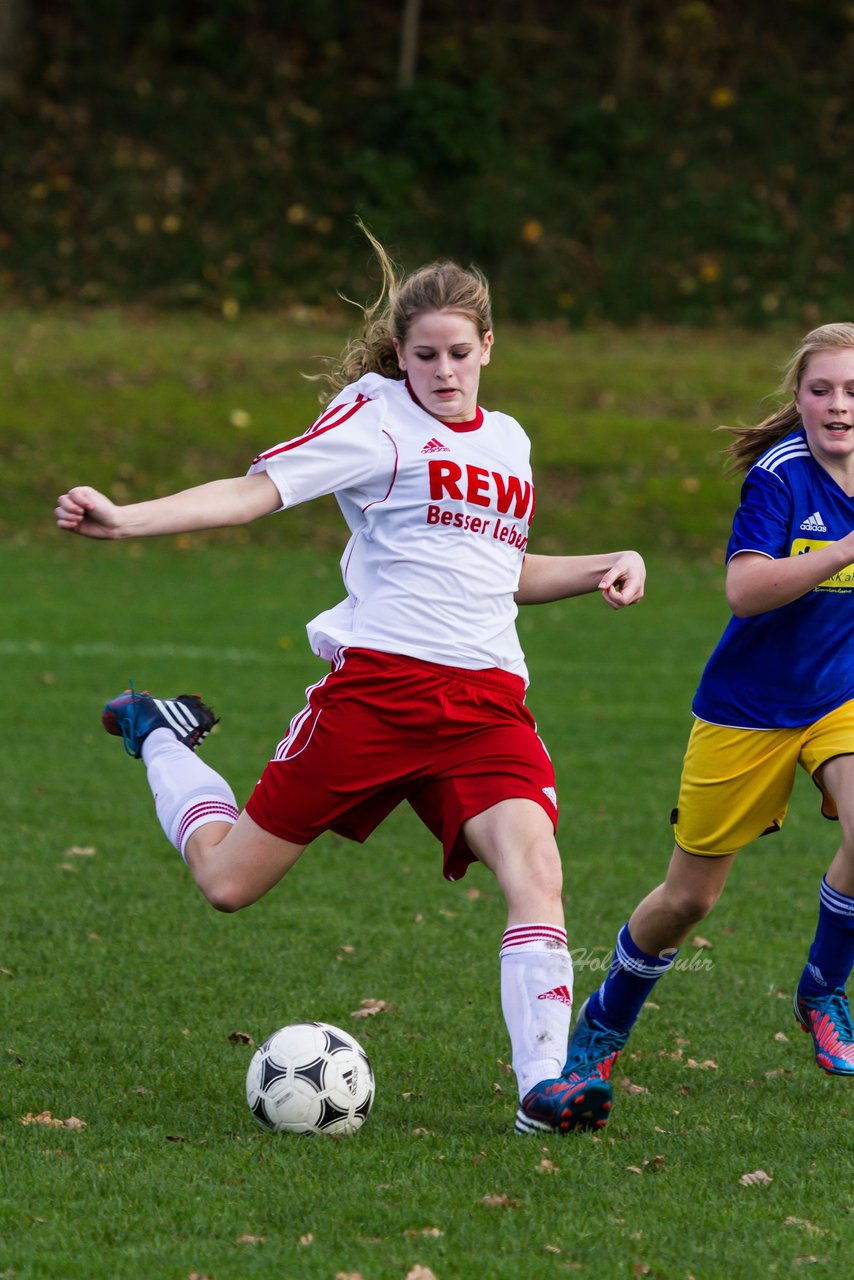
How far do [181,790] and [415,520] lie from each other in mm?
1179

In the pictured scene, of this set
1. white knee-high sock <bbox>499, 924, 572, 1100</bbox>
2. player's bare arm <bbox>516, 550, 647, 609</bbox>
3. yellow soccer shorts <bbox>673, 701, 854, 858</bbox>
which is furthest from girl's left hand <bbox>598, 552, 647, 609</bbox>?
white knee-high sock <bbox>499, 924, 572, 1100</bbox>

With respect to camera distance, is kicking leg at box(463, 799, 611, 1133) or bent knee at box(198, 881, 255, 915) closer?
kicking leg at box(463, 799, 611, 1133)

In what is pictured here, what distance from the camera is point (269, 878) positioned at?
186 inches

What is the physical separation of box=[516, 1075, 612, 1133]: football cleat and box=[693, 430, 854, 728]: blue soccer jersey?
1220mm

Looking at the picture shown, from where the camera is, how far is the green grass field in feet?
12.2

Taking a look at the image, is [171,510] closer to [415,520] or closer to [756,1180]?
[415,520]

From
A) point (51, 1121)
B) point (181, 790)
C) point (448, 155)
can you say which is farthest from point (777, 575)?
point (448, 155)

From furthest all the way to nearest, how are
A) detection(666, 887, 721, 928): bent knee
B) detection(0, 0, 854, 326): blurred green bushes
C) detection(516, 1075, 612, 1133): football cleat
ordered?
detection(0, 0, 854, 326): blurred green bushes → detection(666, 887, 721, 928): bent knee → detection(516, 1075, 612, 1133): football cleat

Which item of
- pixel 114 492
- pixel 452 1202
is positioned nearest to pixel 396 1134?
pixel 452 1202

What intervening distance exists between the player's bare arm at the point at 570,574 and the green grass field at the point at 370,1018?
1464mm

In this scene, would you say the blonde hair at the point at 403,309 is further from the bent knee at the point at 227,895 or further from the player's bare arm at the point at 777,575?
the bent knee at the point at 227,895

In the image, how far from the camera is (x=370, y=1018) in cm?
558

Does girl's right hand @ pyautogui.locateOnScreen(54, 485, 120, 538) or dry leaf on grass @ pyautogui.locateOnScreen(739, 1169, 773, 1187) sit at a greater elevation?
girl's right hand @ pyautogui.locateOnScreen(54, 485, 120, 538)

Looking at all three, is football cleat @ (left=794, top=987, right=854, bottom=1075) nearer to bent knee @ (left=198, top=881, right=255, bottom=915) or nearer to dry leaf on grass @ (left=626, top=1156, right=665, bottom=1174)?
dry leaf on grass @ (left=626, top=1156, right=665, bottom=1174)
